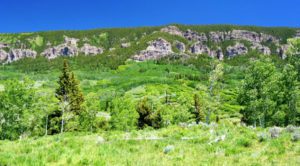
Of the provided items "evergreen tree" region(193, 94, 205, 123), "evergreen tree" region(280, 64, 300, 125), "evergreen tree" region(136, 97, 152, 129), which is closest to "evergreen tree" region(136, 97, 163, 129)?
"evergreen tree" region(136, 97, 152, 129)

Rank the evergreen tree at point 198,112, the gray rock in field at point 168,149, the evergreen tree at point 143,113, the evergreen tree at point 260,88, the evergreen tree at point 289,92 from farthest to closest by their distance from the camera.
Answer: the evergreen tree at point 198,112
the evergreen tree at point 143,113
the evergreen tree at point 260,88
the evergreen tree at point 289,92
the gray rock in field at point 168,149

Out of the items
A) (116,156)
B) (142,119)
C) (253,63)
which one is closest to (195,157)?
(116,156)

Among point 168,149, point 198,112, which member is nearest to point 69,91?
point 198,112

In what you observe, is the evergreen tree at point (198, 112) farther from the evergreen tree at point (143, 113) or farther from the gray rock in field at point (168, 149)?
the gray rock in field at point (168, 149)

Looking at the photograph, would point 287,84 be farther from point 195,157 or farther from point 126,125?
point 195,157

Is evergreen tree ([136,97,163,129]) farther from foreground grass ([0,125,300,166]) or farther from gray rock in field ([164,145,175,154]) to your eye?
gray rock in field ([164,145,175,154])

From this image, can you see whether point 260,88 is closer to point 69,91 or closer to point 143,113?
point 143,113

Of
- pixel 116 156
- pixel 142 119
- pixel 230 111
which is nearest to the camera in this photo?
pixel 116 156

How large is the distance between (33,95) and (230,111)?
345ft

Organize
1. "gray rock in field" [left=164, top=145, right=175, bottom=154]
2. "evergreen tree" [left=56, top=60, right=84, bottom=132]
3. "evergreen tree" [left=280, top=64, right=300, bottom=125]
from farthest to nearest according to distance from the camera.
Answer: "evergreen tree" [left=56, top=60, right=84, bottom=132]
"evergreen tree" [left=280, top=64, right=300, bottom=125]
"gray rock in field" [left=164, top=145, right=175, bottom=154]

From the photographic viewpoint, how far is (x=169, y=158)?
11.7 m

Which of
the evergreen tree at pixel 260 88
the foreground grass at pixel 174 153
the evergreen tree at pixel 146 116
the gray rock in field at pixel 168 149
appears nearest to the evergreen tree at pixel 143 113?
the evergreen tree at pixel 146 116

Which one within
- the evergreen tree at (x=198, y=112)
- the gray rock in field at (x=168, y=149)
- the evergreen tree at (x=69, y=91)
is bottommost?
the evergreen tree at (x=198, y=112)

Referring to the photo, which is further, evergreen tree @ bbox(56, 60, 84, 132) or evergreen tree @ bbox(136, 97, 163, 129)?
evergreen tree @ bbox(136, 97, 163, 129)
